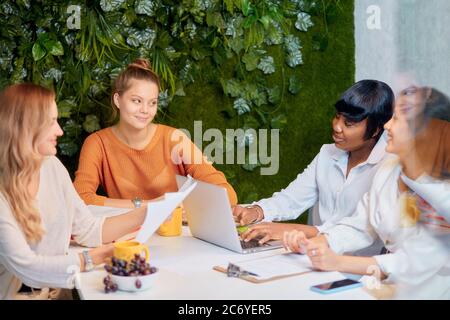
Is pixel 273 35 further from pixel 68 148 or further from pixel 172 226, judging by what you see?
pixel 172 226

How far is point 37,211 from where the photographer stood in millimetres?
1747

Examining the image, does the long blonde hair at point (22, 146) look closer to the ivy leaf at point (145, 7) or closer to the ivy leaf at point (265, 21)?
the ivy leaf at point (145, 7)

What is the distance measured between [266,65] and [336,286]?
230cm

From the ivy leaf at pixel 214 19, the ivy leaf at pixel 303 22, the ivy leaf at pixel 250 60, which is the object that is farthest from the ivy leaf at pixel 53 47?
the ivy leaf at pixel 303 22

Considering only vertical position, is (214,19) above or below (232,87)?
above

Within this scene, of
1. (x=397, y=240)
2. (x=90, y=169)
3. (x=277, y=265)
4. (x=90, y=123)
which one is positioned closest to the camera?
(x=277, y=265)

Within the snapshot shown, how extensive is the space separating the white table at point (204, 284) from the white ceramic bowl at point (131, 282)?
1 centimetres

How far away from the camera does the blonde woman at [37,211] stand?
164 cm

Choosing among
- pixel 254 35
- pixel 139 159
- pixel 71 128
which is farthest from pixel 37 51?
pixel 254 35

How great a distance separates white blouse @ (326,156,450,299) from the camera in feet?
5.57

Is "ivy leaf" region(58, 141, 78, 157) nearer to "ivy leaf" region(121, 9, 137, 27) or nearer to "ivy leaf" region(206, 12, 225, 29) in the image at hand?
"ivy leaf" region(121, 9, 137, 27)

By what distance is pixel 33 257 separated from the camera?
5.39ft

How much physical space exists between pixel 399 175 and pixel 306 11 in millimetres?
2061
